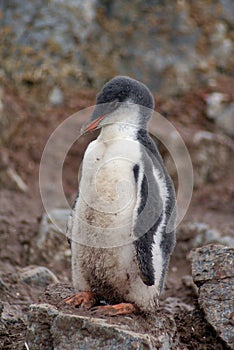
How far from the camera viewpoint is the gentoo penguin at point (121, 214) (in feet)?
10.3

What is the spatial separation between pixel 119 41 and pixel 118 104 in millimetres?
5787

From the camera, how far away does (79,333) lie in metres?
3.03

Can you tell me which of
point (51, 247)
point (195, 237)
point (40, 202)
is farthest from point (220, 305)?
point (40, 202)

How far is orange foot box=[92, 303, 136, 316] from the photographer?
3.15m

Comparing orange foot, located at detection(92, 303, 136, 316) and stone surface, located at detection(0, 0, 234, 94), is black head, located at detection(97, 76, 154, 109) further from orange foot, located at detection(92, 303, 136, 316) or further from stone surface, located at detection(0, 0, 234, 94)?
stone surface, located at detection(0, 0, 234, 94)

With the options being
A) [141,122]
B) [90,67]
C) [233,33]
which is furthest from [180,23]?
[141,122]

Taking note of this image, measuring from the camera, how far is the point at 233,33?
31.1 feet

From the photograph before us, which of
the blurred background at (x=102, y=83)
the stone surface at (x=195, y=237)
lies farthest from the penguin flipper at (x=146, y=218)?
the stone surface at (x=195, y=237)

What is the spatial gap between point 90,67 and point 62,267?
3.69 meters

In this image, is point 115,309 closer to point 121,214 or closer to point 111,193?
point 121,214

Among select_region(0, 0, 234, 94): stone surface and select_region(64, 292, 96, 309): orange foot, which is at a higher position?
select_region(64, 292, 96, 309): orange foot

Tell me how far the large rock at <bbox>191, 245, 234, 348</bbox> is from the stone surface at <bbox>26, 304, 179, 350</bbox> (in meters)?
0.44

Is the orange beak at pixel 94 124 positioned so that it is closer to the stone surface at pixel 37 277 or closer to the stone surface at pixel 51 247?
the stone surface at pixel 37 277

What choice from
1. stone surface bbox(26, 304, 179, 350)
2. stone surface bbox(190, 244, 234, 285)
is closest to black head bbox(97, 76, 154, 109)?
stone surface bbox(190, 244, 234, 285)
